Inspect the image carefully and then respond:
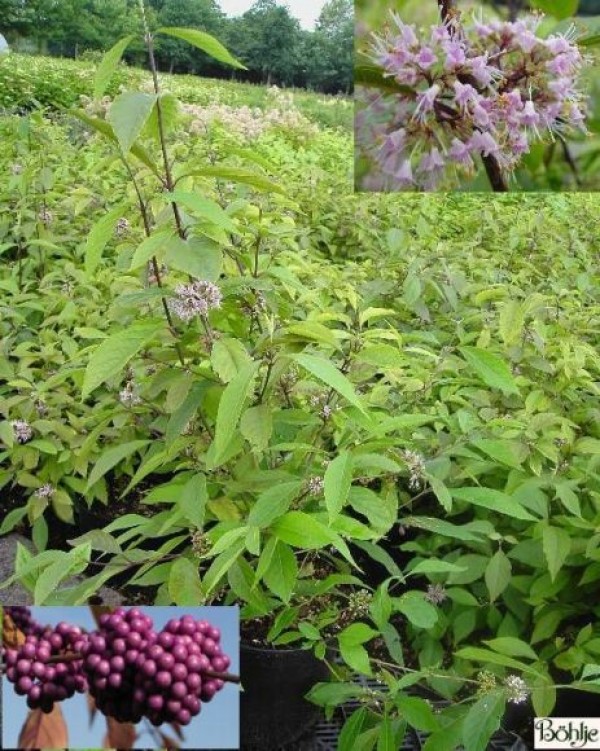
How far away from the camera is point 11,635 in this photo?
888 mm

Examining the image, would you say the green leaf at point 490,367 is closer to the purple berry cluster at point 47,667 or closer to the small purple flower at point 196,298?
the small purple flower at point 196,298

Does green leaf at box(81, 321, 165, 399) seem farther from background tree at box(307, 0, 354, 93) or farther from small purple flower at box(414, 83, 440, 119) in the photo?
background tree at box(307, 0, 354, 93)

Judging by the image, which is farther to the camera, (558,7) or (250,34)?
(250,34)

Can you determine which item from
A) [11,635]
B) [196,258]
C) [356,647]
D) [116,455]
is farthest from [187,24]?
[11,635]

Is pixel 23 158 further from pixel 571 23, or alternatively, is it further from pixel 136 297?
pixel 136 297

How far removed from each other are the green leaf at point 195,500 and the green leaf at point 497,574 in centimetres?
59

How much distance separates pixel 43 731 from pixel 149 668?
11 cm

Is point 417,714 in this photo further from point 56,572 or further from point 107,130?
point 107,130

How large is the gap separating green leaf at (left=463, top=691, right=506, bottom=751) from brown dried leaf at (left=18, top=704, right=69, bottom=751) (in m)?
0.61

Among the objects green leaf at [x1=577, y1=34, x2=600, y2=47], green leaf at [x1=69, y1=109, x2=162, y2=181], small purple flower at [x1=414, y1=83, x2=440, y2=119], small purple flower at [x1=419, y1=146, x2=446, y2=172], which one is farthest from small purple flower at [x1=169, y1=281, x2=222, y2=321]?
green leaf at [x1=577, y1=34, x2=600, y2=47]

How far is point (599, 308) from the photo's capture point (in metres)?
2.23

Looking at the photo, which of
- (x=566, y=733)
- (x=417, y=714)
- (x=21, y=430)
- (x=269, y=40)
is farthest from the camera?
(x=269, y=40)

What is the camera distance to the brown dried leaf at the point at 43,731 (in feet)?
2.56

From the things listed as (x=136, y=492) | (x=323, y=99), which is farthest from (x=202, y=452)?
(x=323, y=99)
